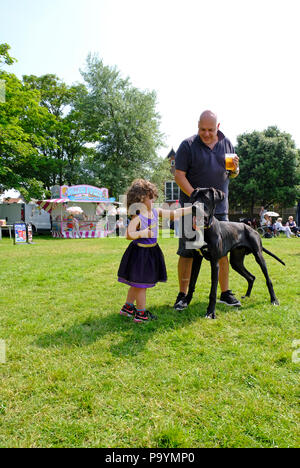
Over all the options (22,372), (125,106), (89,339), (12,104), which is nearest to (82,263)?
(89,339)

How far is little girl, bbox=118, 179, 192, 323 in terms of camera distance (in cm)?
340


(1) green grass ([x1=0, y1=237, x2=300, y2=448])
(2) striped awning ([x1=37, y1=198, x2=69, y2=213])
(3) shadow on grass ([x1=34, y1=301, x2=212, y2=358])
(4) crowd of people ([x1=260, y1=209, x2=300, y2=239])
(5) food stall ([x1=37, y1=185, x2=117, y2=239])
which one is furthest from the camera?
(2) striped awning ([x1=37, y1=198, x2=69, y2=213])

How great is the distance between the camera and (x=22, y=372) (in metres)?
2.31

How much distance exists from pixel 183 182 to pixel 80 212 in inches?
694

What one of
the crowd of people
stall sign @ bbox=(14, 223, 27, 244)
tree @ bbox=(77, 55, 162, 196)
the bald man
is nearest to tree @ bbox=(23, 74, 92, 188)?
tree @ bbox=(77, 55, 162, 196)

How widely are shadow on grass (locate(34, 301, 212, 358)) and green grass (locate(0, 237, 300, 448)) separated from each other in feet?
0.04

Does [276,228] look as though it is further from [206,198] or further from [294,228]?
[206,198]

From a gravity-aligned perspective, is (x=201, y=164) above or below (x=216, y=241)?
above

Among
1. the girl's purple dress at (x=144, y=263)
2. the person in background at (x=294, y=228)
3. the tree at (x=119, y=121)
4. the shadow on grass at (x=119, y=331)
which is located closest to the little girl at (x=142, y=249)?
the girl's purple dress at (x=144, y=263)

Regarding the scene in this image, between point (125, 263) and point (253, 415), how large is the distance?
7.04 ft

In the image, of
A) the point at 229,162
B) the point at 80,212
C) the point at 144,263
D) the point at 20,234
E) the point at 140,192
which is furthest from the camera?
the point at 80,212

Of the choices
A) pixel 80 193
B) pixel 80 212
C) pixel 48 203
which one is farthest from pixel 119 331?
pixel 48 203

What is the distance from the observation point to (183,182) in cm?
371

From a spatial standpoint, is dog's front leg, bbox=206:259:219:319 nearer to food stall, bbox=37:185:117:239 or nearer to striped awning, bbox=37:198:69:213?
food stall, bbox=37:185:117:239
